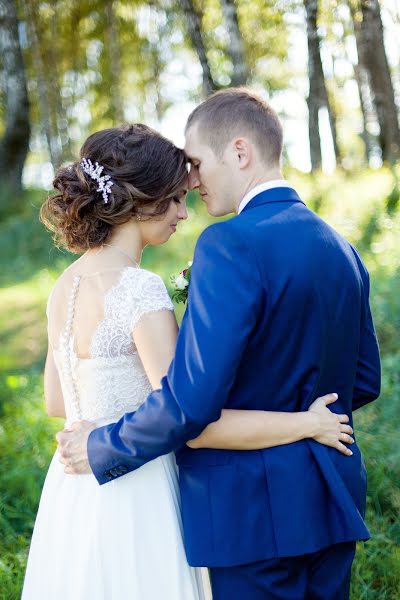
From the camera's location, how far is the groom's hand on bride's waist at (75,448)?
2.56 m

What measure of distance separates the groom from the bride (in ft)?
0.39

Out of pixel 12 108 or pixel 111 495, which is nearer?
pixel 111 495

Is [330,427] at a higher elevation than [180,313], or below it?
higher

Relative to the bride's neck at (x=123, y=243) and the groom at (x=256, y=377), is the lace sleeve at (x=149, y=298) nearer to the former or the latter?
the bride's neck at (x=123, y=243)

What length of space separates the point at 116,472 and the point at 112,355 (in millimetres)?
422

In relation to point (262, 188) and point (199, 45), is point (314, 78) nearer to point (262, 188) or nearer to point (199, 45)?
point (199, 45)

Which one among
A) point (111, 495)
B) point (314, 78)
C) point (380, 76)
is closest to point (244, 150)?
point (111, 495)

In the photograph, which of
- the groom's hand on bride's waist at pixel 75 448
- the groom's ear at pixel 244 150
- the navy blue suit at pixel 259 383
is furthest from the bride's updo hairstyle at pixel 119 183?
the groom's hand on bride's waist at pixel 75 448

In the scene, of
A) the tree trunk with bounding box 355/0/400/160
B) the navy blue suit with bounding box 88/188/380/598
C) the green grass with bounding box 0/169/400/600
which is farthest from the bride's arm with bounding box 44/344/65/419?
the tree trunk with bounding box 355/0/400/160

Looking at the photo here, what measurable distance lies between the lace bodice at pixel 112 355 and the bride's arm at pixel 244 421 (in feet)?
0.20

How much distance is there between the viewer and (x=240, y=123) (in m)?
2.56

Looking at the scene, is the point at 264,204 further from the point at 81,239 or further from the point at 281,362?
the point at 81,239

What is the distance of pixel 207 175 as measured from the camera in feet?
8.67

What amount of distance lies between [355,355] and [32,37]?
704 inches
